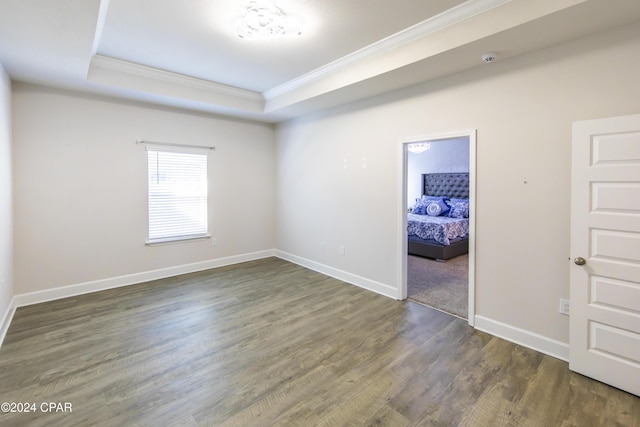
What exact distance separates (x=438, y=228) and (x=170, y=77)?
16.0 feet

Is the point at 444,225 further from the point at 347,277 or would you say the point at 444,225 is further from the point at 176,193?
the point at 176,193

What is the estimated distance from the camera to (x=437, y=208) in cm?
667

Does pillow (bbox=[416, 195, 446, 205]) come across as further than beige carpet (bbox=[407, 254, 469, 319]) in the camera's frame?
Yes

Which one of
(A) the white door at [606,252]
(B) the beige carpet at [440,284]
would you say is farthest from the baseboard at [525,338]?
(B) the beige carpet at [440,284]

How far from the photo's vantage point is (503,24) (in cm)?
229

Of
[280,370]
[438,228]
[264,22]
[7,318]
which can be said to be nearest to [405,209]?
[438,228]

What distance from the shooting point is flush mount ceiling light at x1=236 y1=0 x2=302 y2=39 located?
8.04 feet

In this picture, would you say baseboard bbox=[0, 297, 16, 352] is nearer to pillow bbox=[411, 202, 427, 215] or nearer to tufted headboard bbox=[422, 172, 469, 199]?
pillow bbox=[411, 202, 427, 215]

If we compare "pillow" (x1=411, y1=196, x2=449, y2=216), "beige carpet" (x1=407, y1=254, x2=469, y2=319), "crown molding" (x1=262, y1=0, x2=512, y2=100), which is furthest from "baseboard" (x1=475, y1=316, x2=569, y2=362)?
"pillow" (x1=411, y1=196, x2=449, y2=216)

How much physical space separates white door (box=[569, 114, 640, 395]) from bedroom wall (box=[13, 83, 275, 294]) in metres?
4.77

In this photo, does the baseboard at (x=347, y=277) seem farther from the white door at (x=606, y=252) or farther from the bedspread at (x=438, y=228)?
the bedspread at (x=438, y=228)

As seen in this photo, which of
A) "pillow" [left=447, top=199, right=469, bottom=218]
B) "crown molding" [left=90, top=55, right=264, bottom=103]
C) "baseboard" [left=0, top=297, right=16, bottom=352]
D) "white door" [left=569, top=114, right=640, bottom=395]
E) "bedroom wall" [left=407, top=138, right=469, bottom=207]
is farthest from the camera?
"bedroom wall" [left=407, top=138, right=469, bottom=207]

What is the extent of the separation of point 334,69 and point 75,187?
3647mm

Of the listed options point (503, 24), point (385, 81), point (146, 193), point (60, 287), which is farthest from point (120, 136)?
point (503, 24)
